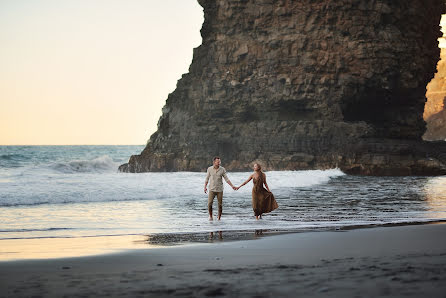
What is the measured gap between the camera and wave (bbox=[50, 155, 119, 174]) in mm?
46469

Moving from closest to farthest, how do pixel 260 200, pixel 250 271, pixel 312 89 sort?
pixel 250 271 → pixel 260 200 → pixel 312 89

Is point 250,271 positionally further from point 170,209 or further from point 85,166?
point 85,166

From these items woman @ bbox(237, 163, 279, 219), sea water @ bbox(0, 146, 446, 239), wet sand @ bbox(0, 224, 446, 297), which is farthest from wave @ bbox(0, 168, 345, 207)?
wet sand @ bbox(0, 224, 446, 297)

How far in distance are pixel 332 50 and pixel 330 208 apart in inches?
893

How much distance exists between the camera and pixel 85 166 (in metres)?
50.2

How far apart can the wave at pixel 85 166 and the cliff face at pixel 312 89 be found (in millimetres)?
9181

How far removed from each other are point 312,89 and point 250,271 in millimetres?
31172

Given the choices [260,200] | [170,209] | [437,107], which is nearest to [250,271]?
[260,200]

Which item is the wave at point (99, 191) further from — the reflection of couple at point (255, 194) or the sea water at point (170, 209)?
the reflection of couple at point (255, 194)

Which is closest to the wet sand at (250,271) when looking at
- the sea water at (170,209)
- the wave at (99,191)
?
the sea water at (170,209)

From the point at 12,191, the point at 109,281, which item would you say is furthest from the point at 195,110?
the point at 109,281

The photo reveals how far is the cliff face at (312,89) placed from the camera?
117 feet

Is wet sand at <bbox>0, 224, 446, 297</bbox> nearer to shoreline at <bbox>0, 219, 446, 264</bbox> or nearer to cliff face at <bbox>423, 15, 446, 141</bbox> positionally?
shoreline at <bbox>0, 219, 446, 264</bbox>

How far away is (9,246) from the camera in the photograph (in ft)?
29.1
